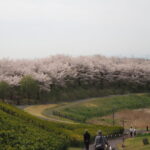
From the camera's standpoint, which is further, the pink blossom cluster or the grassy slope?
the pink blossom cluster

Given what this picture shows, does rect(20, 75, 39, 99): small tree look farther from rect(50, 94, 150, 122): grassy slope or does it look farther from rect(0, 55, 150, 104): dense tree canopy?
rect(50, 94, 150, 122): grassy slope

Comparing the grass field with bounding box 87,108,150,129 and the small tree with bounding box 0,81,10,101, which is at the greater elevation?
the small tree with bounding box 0,81,10,101

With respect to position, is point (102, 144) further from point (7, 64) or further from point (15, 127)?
point (7, 64)

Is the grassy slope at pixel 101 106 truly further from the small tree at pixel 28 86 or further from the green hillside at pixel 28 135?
the green hillside at pixel 28 135

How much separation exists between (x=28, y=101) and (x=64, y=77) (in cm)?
1753

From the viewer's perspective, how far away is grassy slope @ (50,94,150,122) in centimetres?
5951

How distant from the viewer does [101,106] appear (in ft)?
230

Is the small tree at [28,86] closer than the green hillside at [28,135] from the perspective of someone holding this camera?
No

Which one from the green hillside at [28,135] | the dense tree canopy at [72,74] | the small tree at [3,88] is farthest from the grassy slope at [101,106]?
the green hillside at [28,135]

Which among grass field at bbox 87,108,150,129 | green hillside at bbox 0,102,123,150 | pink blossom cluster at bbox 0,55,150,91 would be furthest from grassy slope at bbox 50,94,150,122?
green hillside at bbox 0,102,123,150

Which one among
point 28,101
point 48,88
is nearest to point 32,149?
point 28,101

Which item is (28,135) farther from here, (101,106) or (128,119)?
(101,106)

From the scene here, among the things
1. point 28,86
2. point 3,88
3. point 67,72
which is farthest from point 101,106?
point 67,72

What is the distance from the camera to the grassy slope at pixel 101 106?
59.5 m
